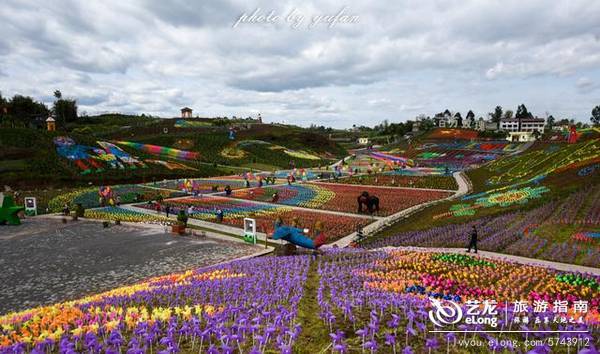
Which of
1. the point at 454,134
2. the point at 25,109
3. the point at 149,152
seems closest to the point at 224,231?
the point at 149,152

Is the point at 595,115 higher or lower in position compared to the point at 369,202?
higher

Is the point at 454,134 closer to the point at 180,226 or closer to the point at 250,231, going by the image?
the point at 250,231

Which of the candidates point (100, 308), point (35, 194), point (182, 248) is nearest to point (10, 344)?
point (100, 308)

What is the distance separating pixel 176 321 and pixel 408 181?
47.5 meters

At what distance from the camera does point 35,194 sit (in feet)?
138

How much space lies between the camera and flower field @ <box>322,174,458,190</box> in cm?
4863

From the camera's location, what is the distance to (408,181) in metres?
52.4

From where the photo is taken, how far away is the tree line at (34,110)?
9092 centimetres

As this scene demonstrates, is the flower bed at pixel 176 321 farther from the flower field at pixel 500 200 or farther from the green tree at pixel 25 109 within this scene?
the green tree at pixel 25 109

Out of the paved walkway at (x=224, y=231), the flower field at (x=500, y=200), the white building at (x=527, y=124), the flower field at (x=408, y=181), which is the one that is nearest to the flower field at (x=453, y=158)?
the flower field at (x=408, y=181)

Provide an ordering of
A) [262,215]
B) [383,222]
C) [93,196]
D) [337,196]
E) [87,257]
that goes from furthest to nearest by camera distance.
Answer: [337,196] < [93,196] < [262,215] < [383,222] < [87,257]

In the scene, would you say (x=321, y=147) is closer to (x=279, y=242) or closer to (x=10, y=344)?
(x=279, y=242)

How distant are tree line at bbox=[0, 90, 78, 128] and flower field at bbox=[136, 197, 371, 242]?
2724 inches

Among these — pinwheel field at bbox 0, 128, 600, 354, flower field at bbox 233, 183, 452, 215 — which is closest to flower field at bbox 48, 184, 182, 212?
pinwheel field at bbox 0, 128, 600, 354
